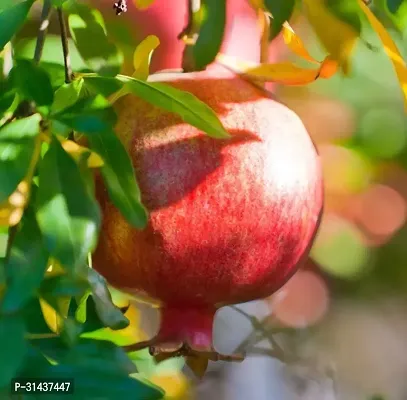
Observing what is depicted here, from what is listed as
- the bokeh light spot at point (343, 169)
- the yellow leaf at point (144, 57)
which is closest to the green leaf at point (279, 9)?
the yellow leaf at point (144, 57)

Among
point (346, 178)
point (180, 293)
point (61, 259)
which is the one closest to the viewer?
point (61, 259)

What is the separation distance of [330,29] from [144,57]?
15cm

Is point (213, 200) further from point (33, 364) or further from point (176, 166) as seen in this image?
point (33, 364)

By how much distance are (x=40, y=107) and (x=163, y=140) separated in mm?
100

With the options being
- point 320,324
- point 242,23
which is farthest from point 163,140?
point 320,324

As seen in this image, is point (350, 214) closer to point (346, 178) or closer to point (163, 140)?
point (346, 178)

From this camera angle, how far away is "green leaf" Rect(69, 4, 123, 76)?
23.7 inches

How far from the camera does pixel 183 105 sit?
1.76ft

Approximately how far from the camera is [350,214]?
1188mm

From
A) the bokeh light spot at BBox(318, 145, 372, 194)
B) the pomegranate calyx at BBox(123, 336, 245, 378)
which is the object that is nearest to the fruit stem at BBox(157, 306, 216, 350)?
the pomegranate calyx at BBox(123, 336, 245, 378)

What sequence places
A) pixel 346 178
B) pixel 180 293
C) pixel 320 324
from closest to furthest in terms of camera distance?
pixel 180 293 < pixel 346 178 < pixel 320 324

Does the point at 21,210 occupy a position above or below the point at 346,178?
above

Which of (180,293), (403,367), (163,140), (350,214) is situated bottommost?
(403,367)

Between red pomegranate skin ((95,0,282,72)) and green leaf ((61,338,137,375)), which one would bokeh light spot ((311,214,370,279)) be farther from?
green leaf ((61,338,137,375))
